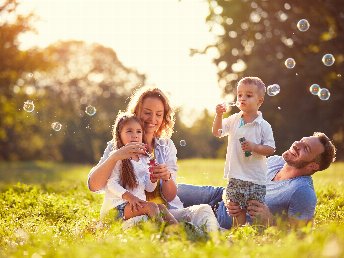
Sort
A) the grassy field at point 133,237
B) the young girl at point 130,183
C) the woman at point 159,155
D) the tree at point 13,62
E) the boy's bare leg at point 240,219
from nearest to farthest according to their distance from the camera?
the grassy field at point 133,237, the young girl at point 130,183, the woman at point 159,155, the boy's bare leg at point 240,219, the tree at point 13,62

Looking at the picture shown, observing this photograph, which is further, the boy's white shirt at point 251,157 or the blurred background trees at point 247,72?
the blurred background trees at point 247,72

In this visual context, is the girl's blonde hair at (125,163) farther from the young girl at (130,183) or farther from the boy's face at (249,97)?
the boy's face at (249,97)

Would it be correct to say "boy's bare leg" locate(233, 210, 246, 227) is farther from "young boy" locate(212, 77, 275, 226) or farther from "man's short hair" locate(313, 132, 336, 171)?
"man's short hair" locate(313, 132, 336, 171)

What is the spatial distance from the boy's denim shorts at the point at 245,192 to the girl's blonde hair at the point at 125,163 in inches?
37.6

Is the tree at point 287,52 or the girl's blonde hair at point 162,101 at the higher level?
the tree at point 287,52

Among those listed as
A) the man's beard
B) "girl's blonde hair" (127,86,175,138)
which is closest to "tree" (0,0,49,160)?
"girl's blonde hair" (127,86,175,138)

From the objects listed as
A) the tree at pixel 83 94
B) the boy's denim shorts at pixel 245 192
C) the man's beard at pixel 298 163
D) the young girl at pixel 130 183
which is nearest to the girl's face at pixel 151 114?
the young girl at pixel 130 183

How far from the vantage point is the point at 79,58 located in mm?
46031

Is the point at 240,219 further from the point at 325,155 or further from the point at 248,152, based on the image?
the point at 325,155

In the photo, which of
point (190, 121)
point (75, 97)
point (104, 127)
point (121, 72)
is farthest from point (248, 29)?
point (190, 121)

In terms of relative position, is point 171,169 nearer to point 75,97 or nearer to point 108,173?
point 108,173

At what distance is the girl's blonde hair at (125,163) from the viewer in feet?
17.2

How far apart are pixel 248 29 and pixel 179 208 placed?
958cm

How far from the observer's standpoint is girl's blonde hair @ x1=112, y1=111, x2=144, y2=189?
524 centimetres
